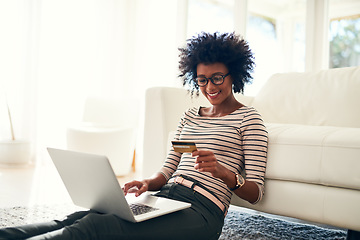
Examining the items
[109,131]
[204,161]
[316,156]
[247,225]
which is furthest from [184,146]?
[109,131]

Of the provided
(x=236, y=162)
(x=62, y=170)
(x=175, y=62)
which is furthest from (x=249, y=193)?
(x=175, y=62)

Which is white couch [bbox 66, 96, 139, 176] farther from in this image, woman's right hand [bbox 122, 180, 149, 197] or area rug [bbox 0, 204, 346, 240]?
woman's right hand [bbox 122, 180, 149, 197]

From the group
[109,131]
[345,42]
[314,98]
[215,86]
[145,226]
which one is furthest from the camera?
[109,131]


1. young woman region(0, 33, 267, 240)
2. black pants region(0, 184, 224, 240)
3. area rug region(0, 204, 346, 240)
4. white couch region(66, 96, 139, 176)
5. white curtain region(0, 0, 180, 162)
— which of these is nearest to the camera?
black pants region(0, 184, 224, 240)

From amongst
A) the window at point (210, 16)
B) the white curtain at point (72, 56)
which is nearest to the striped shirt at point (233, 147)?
the window at point (210, 16)

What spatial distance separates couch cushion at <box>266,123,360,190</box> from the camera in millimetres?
1344

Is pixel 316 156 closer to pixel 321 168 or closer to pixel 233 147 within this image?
pixel 321 168

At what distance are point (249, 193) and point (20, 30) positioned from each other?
3472mm

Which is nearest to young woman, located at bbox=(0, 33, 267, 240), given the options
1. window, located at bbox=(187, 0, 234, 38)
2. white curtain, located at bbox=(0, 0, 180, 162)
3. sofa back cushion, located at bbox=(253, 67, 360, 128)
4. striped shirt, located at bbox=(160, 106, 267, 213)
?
striped shirt, located at bbox=(160, 106, 267, 213)

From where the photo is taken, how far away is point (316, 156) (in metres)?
1.42

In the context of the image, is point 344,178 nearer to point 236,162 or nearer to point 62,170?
point 236,162

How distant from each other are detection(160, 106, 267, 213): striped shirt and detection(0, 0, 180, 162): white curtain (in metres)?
3.01

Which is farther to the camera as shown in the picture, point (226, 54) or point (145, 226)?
point (226, 54)

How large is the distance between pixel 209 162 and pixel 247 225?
2.81ft
